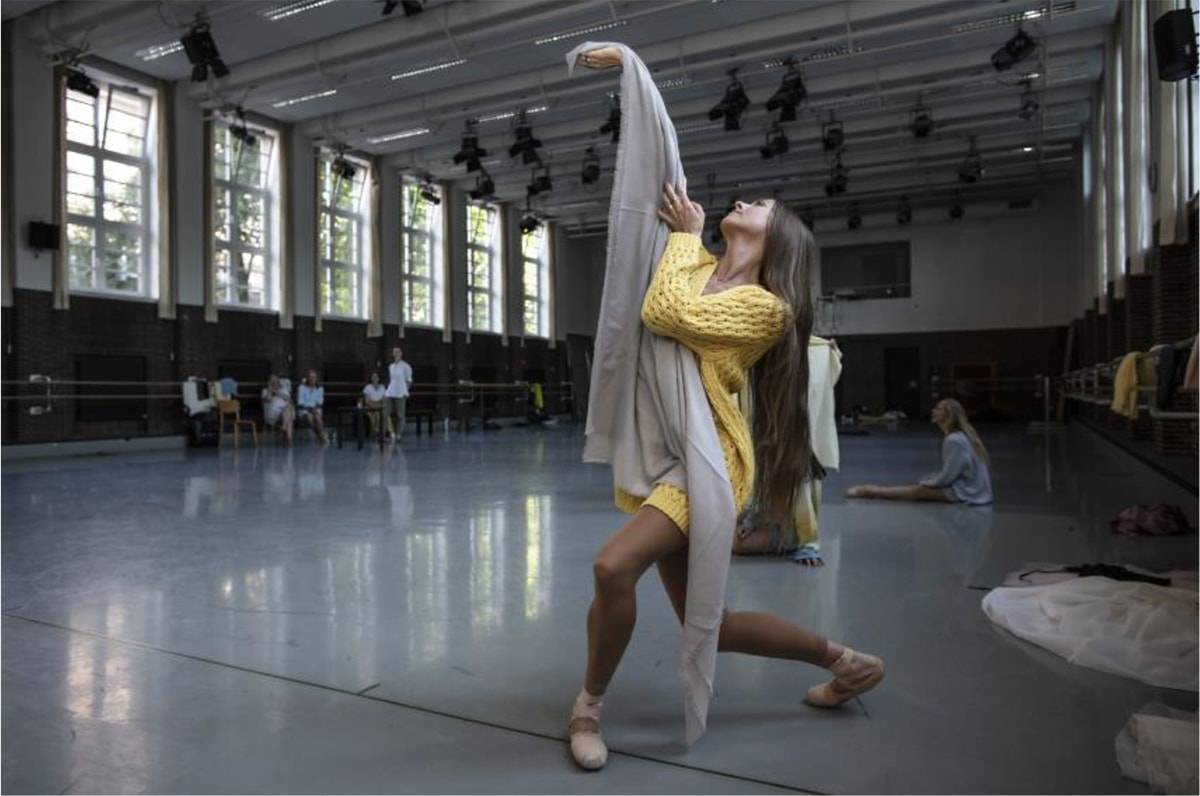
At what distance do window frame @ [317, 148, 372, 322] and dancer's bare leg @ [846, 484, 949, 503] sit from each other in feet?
41.9

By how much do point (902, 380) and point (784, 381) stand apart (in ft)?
74.5

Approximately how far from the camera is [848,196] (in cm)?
2138

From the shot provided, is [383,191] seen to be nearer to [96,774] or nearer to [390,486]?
[390,486]

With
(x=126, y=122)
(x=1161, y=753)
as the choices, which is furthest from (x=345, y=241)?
(x=1161, y=753)

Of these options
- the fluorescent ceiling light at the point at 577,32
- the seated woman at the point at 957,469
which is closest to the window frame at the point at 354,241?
the fluorescent ceiling light at the point at 577,32

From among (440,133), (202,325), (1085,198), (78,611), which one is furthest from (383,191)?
(78,611)

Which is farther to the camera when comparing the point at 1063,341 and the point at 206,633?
the point at 1063,341

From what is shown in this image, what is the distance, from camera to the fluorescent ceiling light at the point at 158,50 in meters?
12.1

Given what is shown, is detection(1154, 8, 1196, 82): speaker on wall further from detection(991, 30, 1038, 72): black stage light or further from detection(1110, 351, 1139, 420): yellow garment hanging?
detection(991, 30, 1038, 72): black stage light

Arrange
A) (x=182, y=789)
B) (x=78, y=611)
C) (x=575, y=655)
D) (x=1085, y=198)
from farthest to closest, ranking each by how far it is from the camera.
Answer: (x=1085, y=198) < (x=78, y=611) < (x=575, y=655) < (x=182, y=789)

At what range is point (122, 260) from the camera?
42.6 ft

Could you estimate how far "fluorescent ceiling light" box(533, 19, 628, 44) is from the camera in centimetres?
1144

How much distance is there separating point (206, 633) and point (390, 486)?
4485 mm

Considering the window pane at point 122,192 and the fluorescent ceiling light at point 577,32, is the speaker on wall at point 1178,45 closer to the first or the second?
the fluorescent ceiling light at point 577,32
